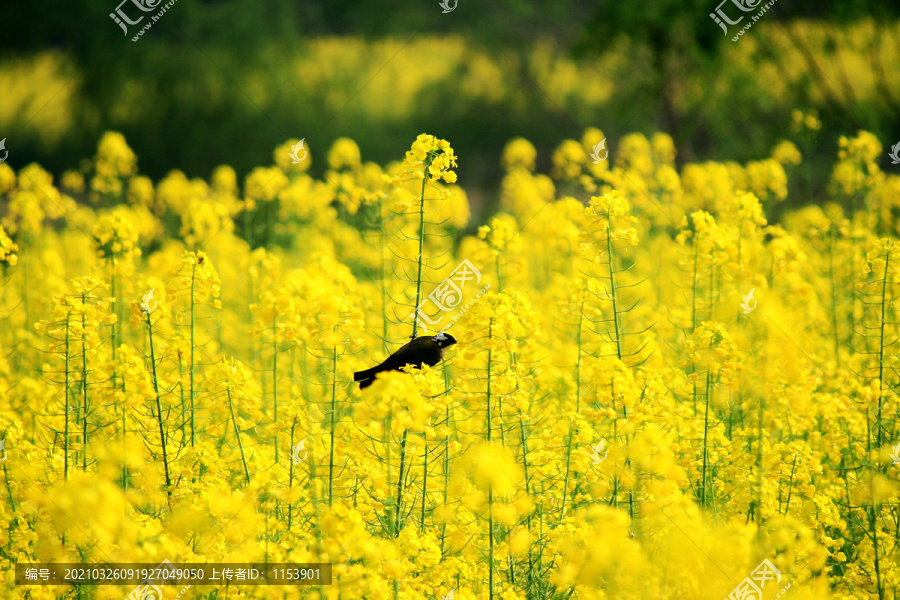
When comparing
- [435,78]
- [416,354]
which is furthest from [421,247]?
[435,78]

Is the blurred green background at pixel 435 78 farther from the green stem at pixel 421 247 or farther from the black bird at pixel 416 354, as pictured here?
the black bird at pixel 416 354

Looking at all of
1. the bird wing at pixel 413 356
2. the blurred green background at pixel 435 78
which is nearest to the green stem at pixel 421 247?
the bird wing at pixel 413 356

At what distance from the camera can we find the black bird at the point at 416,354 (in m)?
3.22

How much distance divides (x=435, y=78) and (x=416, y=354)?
12.5 m

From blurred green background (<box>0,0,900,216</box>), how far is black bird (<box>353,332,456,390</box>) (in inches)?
329

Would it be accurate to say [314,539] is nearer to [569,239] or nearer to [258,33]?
[569,239]

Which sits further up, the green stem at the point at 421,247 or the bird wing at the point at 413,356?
the green stem at the point at 421,247

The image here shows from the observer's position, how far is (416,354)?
127 inches

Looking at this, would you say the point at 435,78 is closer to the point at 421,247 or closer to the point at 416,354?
the point at 421,247

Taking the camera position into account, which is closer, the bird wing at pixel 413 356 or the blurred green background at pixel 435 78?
the bird wing at pixel 413 356

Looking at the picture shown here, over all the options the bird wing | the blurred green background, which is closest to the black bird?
the bird wing

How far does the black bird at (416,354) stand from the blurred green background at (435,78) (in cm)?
836

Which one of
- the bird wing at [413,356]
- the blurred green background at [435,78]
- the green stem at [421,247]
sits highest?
the blurred green background at [435,78]

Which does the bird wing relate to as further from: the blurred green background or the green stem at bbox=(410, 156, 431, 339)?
the blurred green background
